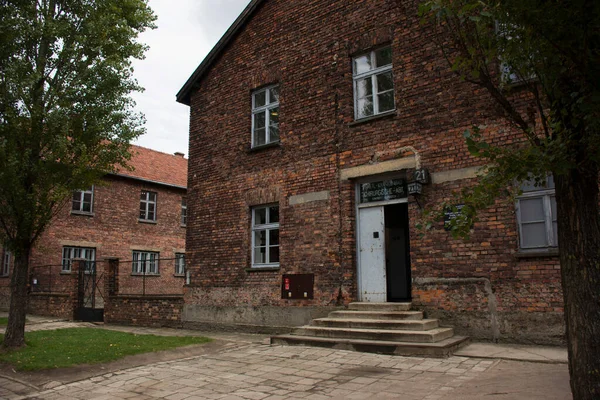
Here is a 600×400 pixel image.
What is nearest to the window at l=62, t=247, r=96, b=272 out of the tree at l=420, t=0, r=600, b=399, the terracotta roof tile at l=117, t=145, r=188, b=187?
the terracotta roof tile at l=117, t=145, r=188, b=187

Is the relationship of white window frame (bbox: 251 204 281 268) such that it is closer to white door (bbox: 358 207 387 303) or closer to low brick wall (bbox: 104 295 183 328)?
white door (bbox: 358 207 387 303)

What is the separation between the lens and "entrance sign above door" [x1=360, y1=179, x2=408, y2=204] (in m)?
9.98

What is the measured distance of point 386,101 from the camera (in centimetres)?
1038

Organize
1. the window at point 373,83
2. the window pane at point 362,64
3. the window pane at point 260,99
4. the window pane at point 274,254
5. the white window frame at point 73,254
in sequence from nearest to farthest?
the window at point 373,83
the window pane at point 362,64
the window pane at point 274,254
the window pane at point 260,99
the white window frame at point 73,254

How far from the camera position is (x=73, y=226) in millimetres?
21156

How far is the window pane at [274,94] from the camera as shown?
12.4 m

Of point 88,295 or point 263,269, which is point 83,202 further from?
point 263,269

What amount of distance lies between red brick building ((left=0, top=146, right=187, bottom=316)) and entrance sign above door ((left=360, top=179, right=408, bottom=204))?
1252 centimetres

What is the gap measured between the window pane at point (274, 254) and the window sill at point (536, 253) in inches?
215

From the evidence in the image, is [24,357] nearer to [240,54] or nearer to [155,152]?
[240,54]

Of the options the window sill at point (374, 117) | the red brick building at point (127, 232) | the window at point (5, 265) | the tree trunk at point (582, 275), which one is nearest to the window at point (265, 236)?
the window sill at point (374, 117)

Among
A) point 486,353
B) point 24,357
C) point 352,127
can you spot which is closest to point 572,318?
point 486,353

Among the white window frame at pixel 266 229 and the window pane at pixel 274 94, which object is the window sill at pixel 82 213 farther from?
the window pane at pixel 274 94

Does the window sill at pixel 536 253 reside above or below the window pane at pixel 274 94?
below
